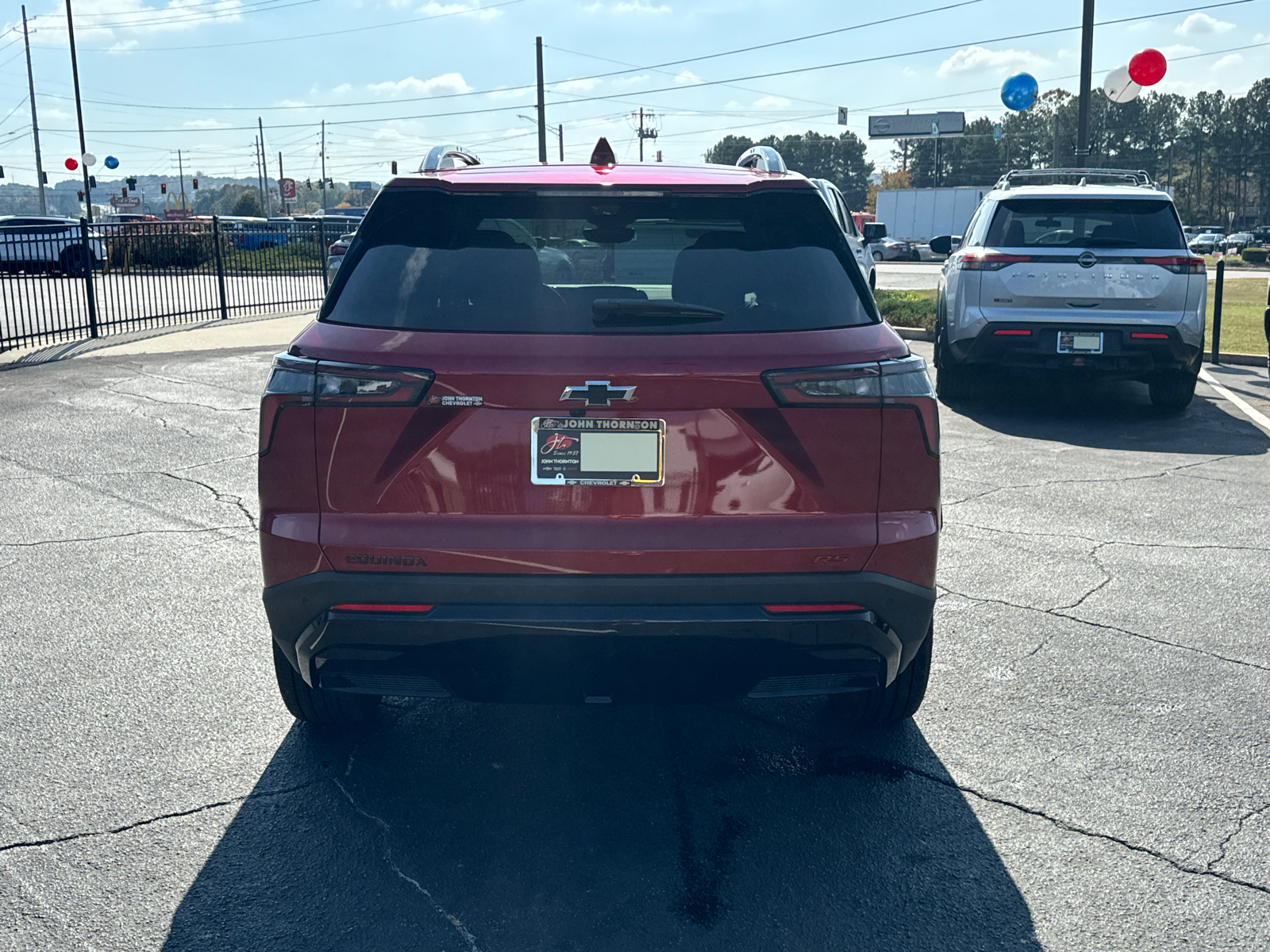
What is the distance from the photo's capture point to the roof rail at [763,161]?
151 inches

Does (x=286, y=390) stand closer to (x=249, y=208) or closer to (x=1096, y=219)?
(x=1096, y=219)

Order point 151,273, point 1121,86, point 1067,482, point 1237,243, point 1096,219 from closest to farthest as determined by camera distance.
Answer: point 1067,482
point 1096,219
point 1121,86
point 151,273
point 1237,243

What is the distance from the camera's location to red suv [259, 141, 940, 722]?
9.41ft

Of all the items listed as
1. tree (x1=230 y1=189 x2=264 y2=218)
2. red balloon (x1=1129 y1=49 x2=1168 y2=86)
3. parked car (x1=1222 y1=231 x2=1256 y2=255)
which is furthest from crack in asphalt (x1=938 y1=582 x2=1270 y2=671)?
tree (x1=230 y1=189 x2=264 y2=218)

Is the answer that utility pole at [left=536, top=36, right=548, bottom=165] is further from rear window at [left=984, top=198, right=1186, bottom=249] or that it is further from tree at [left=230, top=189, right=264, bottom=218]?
tree at [left=230, top=189, right=264, bottom=218]

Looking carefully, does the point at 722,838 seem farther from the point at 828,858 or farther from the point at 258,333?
the point at 258,333

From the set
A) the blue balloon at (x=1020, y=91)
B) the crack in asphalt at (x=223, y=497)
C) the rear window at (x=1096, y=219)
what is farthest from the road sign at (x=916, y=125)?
the crack in asphalt at (x=223, y=497)

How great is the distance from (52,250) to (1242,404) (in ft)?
50.4

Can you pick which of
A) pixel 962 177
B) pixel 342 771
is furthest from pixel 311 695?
pixel 962 177

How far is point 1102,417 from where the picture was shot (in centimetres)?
1003

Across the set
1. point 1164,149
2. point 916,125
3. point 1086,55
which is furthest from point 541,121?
point 1164,149

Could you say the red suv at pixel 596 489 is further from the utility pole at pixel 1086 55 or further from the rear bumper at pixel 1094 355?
the utility pole at pixel 1086 55

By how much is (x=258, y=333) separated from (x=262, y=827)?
1511 cm

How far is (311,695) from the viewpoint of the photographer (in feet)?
11.9
